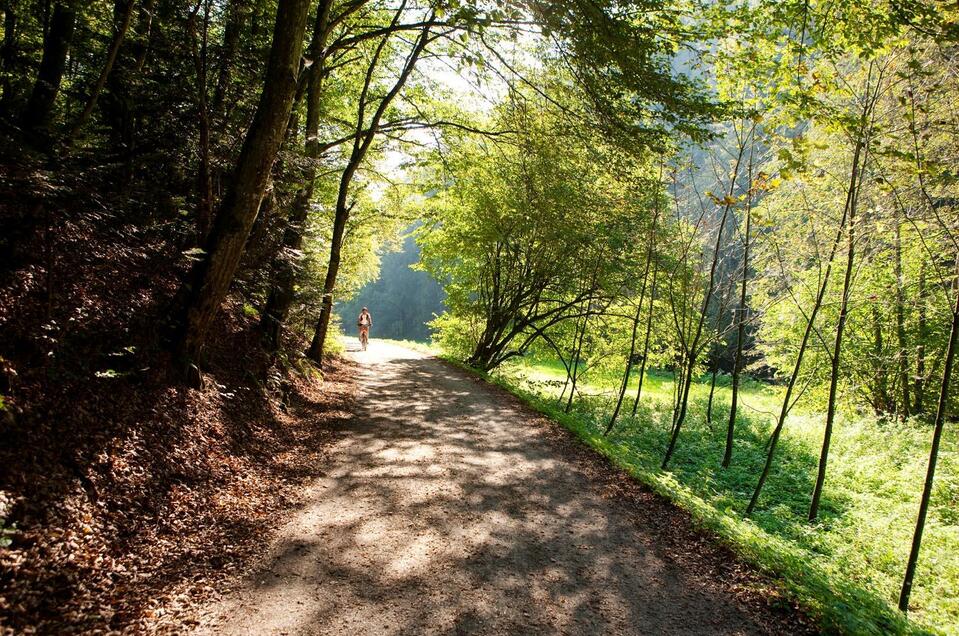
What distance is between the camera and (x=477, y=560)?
405 centimetres

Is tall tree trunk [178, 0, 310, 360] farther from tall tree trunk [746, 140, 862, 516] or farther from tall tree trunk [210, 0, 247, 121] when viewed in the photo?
tall tree trunk [746, 140, 862, 516]

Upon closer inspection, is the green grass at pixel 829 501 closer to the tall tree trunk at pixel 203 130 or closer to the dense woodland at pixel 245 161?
the dense woodland at pixel 245 161

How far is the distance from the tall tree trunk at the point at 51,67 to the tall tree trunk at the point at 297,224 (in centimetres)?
273

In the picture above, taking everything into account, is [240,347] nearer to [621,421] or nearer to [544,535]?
[544,535]

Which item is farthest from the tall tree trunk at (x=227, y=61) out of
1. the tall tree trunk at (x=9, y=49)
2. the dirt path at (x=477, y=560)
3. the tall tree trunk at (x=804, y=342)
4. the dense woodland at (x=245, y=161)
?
the tall tree trunk at (x=804, y=342)

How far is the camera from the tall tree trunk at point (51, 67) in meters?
4.63

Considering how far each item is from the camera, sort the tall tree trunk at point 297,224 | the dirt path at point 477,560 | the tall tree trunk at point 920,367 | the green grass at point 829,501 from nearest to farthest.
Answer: the dirt path at point 477,560 < the green grass at point 829,501 < the tall tree trunk at point 297,224 < the tall tree trunk at point 920,367

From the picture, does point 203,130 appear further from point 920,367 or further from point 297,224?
point 920,367

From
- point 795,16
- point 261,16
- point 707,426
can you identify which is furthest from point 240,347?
point 707,426

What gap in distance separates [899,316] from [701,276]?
7.76 meters

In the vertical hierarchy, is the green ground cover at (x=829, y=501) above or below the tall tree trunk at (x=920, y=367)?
below

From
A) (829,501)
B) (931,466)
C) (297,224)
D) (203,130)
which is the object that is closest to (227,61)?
(203,130)

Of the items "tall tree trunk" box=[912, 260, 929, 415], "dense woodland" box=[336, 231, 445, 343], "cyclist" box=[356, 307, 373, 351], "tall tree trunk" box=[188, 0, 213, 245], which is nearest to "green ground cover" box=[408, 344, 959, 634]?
"tall tree trunk" box=[912, 260, 929, 415]

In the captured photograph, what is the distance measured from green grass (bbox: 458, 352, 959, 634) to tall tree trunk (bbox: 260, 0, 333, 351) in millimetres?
6198
